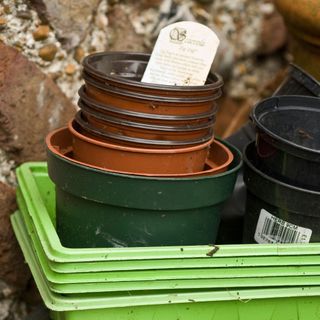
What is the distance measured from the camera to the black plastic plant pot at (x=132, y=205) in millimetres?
991

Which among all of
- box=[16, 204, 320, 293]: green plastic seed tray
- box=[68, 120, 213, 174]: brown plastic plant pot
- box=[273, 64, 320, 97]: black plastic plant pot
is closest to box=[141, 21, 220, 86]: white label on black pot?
box=[68, 120, 213, 174]: brown plastic plant pot

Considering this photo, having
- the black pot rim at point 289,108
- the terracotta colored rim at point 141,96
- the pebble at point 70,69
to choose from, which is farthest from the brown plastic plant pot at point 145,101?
the pebble at point 70,69

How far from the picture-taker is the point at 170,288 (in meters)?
0.98

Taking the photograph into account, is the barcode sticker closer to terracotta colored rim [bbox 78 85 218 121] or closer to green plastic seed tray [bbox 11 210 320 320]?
green plastic seed tray [bbox 11 210 320 320]

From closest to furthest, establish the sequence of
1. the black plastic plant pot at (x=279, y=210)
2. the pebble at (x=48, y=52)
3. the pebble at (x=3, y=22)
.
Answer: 1. the black plastic plant pot at (x=279, y=210)
2. the pebble at (x=3, y=22)
3. the pebble at (x=48, y=52)

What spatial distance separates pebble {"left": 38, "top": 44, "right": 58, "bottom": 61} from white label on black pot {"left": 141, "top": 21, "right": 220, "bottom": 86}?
302mm

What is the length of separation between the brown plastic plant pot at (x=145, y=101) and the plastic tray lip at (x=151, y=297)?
0.30 metres

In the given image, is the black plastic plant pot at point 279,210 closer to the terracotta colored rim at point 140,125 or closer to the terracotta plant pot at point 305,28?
the terracotta colored rim at point 140,125

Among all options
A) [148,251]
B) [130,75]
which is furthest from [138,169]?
[130,75]

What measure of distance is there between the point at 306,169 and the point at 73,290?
1.41 feet

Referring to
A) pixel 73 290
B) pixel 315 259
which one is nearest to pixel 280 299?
pixel 315 259

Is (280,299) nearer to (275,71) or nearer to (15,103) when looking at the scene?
(15,103)

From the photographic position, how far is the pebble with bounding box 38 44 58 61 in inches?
52.6

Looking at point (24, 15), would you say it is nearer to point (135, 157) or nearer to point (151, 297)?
point (135, 157)
